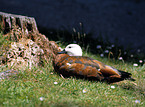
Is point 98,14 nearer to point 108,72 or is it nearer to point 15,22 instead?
point 15,22

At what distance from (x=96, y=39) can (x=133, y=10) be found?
5.48m

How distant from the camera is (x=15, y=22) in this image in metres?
4.84

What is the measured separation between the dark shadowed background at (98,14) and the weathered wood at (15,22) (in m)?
2.49

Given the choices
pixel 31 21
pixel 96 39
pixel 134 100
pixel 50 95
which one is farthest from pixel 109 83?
pixel 96 39

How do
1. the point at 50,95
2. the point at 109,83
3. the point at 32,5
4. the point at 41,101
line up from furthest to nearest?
the point at 32,5 → the point at 109,83 → the point at 50,95 → the point at 41,101

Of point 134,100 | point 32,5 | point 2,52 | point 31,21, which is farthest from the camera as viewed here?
point 32,5

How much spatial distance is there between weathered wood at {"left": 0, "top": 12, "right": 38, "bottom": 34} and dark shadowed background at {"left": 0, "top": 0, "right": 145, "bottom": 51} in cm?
249

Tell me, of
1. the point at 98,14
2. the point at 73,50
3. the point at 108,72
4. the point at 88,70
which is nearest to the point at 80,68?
the point at 88,70

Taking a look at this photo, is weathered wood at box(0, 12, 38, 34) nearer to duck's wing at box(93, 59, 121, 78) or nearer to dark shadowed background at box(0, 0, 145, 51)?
duck's wing at box(93, 59, 121, 78)

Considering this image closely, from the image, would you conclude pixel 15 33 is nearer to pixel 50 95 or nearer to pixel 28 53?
pixel 28 53

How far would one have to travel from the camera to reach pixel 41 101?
2.98 metres

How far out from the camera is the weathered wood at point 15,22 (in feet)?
15.7

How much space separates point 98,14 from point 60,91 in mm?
7684

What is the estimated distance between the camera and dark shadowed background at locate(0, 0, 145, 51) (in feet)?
27.6
